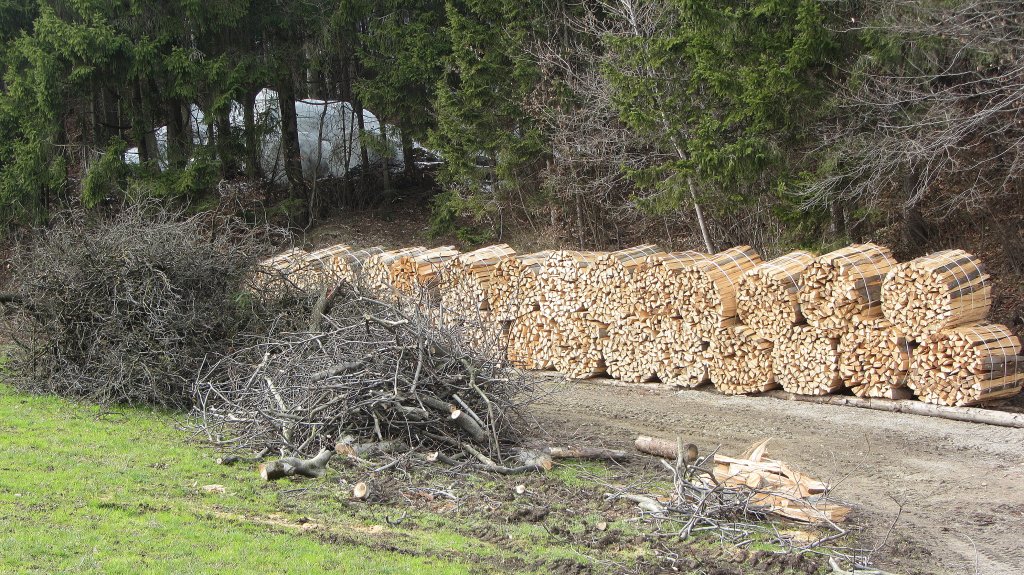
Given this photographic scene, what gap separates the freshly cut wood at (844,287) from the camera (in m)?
10.5

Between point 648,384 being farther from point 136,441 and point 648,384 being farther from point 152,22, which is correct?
point 152,22

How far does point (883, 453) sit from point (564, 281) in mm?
5962

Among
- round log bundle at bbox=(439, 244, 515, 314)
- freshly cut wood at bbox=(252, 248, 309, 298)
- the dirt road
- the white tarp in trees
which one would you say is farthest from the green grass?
the white tarp in trees

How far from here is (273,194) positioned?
25.2m

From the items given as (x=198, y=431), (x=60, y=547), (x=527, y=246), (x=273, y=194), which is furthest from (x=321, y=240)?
(x=60, y=547)

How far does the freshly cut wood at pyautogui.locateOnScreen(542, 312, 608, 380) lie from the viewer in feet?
44.0

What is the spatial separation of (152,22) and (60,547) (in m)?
19.7

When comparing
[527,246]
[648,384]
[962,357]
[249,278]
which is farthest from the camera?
[527,246]

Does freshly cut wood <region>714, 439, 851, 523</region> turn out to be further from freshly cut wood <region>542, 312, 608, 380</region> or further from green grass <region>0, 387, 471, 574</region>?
freshly cut wood <region>542, 312, 608, 380</region>

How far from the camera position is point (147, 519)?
6172 millimetres

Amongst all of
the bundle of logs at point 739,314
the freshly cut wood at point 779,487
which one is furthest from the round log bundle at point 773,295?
the freshly cut wood at point 779,487

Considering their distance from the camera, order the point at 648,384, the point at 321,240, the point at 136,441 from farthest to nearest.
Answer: the point at 321,240
the point at 648,384
the point at 136,441

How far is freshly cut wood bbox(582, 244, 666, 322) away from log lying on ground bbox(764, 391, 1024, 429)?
2615 mm

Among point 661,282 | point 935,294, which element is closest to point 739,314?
point 661,282
